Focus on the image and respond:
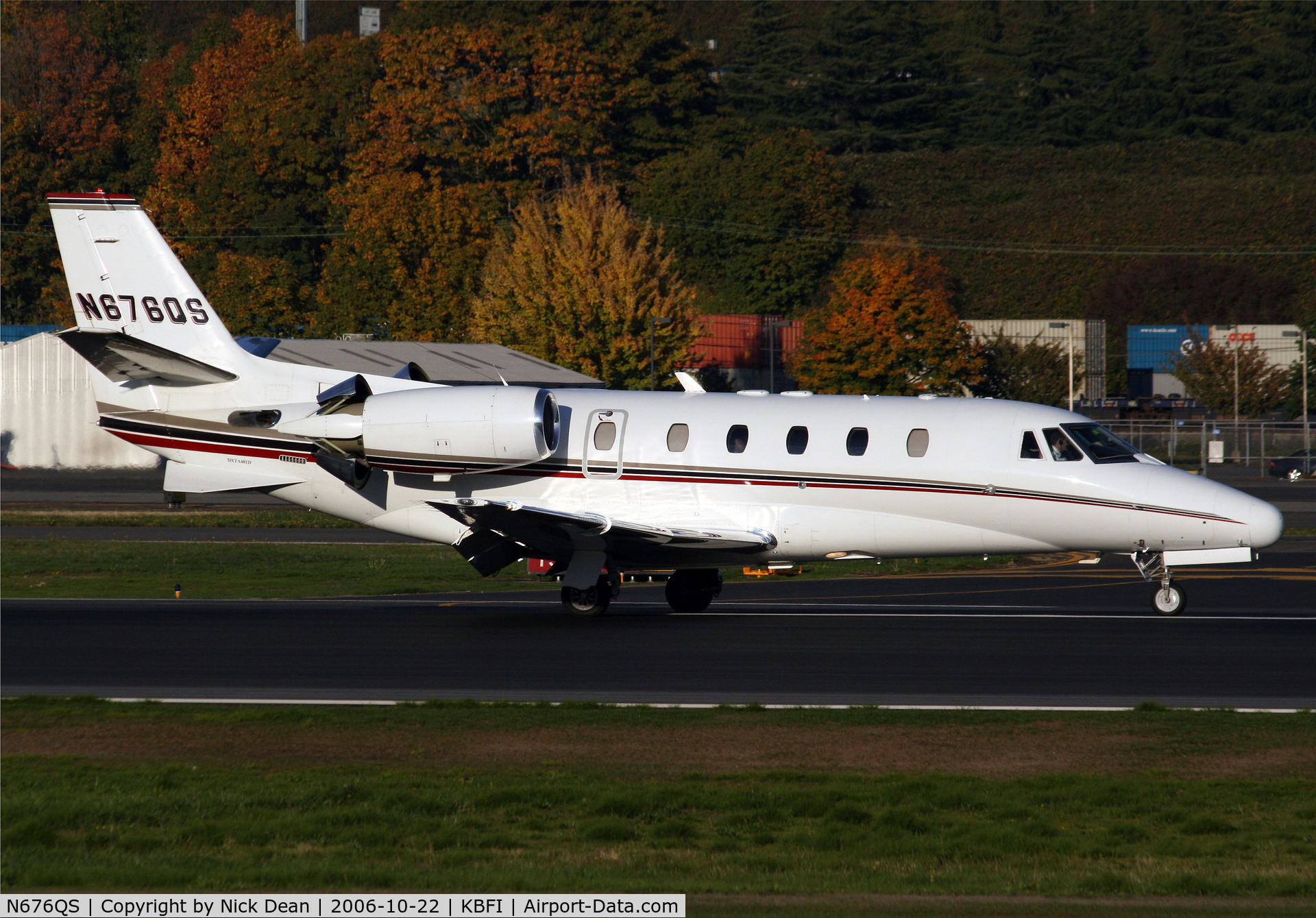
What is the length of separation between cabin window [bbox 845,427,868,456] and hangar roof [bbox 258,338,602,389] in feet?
109

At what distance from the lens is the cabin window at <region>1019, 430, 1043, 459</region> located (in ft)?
73.8

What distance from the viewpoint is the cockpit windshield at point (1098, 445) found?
22.5 metres

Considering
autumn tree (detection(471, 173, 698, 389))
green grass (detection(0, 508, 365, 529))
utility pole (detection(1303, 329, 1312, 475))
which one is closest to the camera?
green grass (detection(0, 508, 365, 529))

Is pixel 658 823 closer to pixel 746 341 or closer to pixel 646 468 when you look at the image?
pixel 646 468

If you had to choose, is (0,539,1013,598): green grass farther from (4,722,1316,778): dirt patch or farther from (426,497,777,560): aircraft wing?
(4,722,1316,778): dirt patch

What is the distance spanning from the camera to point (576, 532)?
22.0 metres

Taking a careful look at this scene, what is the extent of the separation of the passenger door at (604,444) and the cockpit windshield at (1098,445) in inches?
267

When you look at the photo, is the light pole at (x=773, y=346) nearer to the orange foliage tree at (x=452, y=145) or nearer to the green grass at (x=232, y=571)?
the orange foliage tree at (x=452, y=145)

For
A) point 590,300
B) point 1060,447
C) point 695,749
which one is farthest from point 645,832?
point 590,300

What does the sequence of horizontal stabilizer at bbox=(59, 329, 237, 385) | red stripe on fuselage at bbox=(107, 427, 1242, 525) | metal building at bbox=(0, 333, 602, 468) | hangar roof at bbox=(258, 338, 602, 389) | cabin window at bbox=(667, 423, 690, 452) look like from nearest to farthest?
red stripe on fuselage at bbox=(107, 427, 1242, 525) < cabin window at bbox=(667, 423, 690, 452) < horizontal stabilizer at bbox=(59, 329, 237, 385) < hangar roof at bbox=(258, 338, 602, 389) < metal building at bbox=(0, 333, 602, 468)

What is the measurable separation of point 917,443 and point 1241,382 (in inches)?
2738

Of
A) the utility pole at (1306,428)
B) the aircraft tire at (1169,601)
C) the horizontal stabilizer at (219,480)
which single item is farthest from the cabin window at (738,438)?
the utility pole at (1306,428)

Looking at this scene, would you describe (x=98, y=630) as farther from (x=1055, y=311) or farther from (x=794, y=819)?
(x=1055, y=311)

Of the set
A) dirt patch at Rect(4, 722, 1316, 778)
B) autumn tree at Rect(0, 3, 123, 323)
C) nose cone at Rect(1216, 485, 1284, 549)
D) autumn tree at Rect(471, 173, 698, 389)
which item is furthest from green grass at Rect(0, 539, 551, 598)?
autumn tree at Rect(0, 3, 123, 323)
